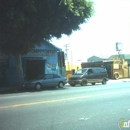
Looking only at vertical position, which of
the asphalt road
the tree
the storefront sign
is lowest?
the asphalt road

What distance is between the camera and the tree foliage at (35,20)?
58.6 ft

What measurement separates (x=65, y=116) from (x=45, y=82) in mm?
13829

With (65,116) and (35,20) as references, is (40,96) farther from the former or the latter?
(65,116)

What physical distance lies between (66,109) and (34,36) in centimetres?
1109

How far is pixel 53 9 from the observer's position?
19.5 meters

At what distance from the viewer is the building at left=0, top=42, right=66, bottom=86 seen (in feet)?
87.6

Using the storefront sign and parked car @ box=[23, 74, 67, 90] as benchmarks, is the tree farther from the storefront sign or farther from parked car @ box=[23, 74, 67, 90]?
the storefront sign

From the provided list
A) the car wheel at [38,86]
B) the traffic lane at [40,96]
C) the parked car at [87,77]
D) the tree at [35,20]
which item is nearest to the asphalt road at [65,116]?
the traffic lane at [40,96]

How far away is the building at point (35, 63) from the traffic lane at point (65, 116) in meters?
16.4

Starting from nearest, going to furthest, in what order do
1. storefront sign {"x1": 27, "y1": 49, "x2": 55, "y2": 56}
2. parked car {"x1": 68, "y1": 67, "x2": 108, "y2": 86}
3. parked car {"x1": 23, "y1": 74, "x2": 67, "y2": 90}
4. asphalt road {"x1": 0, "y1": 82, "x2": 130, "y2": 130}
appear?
asphalt road {"x1": 0, "y1": 82, "x2": 130, "y2": 130} < parked car {"x1": 23, "y1": 74, "x2": 67, "y2": 90} < parked car {"x1": 68, "y1": 67, "x2": 108, "y2": 86} < storefront sign {"x1": 27, "y1": 49, "x2": 55, "y2": 56}

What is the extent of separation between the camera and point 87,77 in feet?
84.7

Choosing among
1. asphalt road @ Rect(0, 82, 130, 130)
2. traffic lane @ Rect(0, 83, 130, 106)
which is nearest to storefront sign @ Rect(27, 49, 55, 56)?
traffic lane @ Rect(0, 83, 130, 106)

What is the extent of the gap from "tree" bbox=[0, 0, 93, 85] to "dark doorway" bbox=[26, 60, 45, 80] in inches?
220

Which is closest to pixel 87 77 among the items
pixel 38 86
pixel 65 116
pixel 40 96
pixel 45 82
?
pixel 45 82
